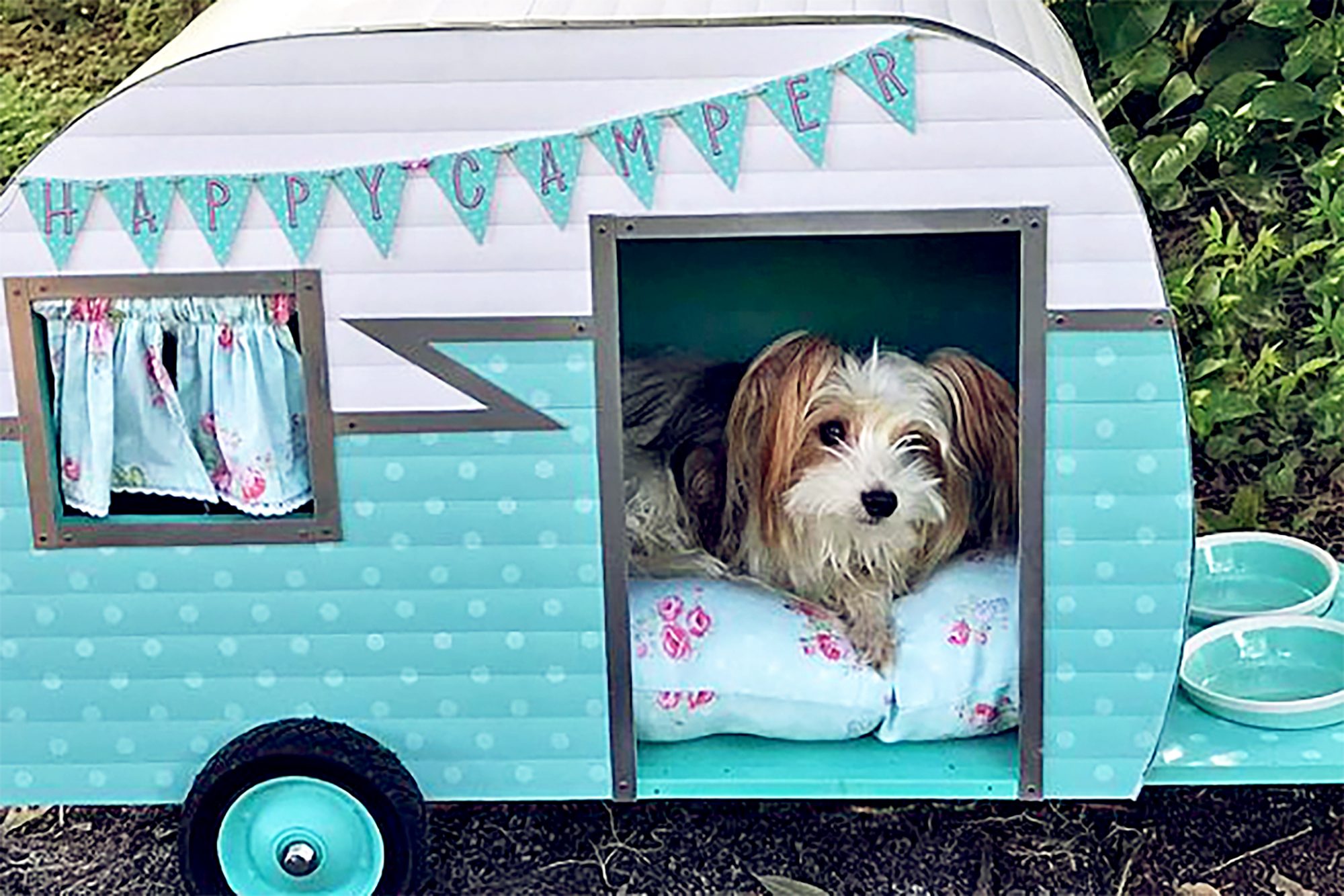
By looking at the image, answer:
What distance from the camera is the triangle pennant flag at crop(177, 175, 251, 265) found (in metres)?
2.50

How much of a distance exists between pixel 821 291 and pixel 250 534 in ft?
4.49

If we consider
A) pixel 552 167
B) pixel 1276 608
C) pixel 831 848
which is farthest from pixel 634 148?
pixel 1276 608

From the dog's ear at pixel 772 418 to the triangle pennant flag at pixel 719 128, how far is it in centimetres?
45

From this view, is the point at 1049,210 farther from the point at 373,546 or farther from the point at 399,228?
the point at 373,546

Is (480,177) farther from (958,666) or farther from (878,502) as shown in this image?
(958,666)

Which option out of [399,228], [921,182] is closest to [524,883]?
[399,228]

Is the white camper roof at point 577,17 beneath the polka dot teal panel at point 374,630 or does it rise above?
above

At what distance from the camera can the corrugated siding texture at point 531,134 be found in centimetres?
242

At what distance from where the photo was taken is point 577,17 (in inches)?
96.3

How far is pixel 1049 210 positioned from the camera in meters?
2.45

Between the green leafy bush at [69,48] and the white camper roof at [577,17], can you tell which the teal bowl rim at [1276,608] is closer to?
the white camper roof at [577,17]

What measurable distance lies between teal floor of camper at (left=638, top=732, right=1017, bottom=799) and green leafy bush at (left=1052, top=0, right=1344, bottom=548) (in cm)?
174

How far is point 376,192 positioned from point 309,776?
88cm

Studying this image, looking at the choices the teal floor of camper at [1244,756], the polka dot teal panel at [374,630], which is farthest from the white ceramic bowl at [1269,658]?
the polka dot teal panel at [374,630]
